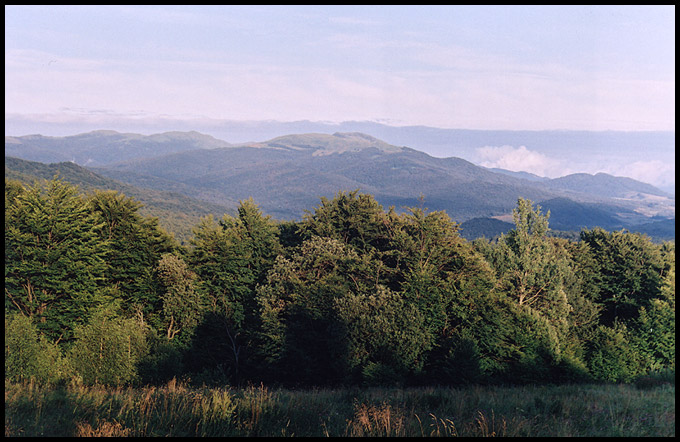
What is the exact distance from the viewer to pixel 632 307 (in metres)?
42.1

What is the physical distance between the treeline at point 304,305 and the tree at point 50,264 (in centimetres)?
11

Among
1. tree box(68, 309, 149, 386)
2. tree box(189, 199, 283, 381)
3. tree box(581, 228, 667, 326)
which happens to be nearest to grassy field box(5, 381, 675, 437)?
tree box(68, 309, 149, 386)

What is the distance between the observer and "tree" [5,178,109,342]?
1065 inches

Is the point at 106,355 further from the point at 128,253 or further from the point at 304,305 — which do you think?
the point at 128,253

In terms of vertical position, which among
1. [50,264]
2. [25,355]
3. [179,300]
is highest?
[50,264]

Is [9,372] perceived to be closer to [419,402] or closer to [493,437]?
[419,402]

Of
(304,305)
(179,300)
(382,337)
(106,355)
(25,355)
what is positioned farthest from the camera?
(179,300)

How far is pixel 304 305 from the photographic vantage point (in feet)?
91.7

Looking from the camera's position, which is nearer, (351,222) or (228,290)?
(228,290)

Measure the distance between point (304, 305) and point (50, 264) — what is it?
16212 millimetres

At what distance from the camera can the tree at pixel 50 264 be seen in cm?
2706

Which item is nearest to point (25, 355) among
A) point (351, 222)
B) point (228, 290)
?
point (228, 290)

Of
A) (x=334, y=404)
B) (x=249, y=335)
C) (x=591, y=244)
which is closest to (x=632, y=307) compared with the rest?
(x=591, y=244)

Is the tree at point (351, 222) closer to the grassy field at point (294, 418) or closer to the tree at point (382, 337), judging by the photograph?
the tree at point (382, 337)
